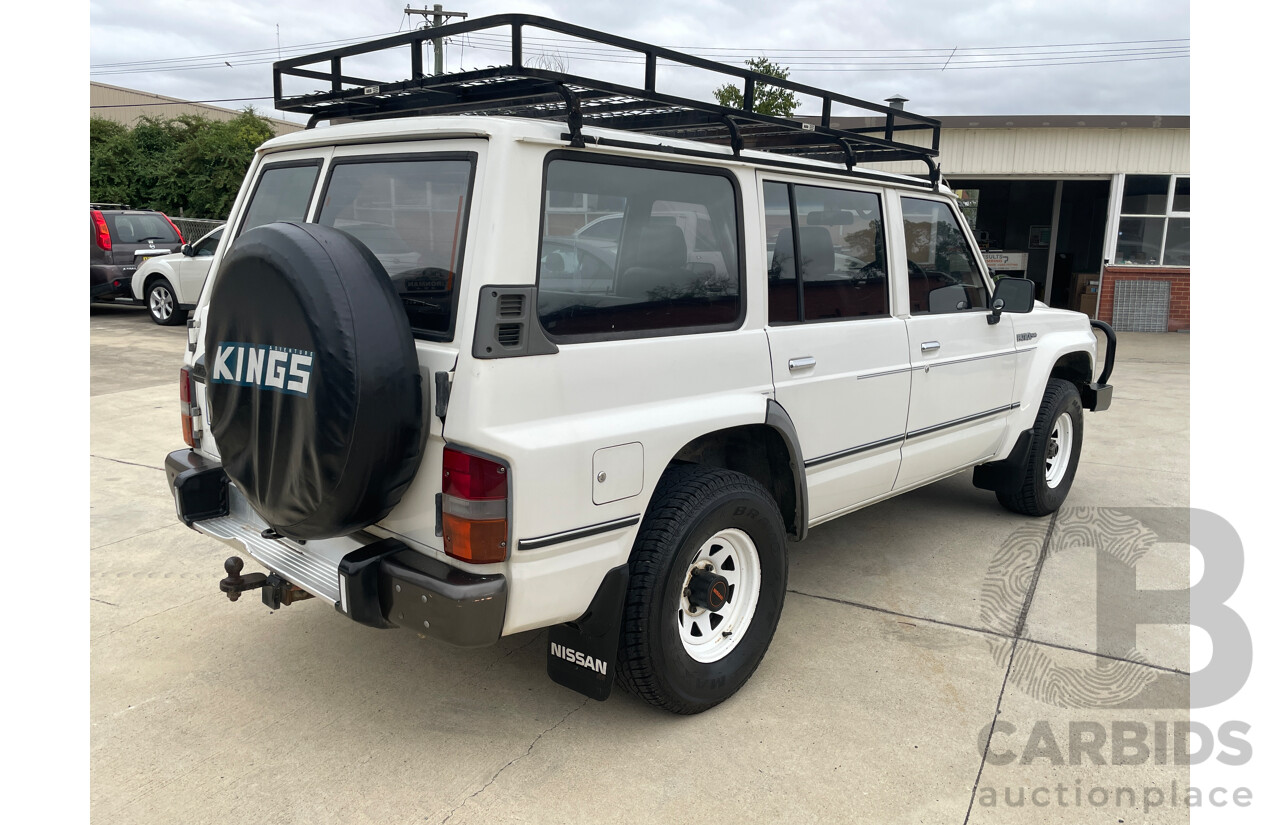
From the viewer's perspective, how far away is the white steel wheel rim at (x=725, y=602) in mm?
3160

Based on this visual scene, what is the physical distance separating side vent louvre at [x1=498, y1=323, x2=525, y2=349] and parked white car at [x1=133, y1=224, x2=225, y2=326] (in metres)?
12.3

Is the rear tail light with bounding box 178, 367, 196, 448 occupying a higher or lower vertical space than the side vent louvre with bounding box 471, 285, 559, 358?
lower

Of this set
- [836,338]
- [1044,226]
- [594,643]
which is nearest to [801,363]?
[836,338]

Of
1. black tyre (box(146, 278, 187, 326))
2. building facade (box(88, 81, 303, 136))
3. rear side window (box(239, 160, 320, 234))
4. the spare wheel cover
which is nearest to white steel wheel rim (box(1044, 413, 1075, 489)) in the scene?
the spare wheel cover

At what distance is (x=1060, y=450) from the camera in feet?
18.2

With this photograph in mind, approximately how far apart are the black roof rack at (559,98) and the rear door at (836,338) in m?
0.22

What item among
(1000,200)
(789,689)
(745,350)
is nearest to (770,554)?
(789,689)

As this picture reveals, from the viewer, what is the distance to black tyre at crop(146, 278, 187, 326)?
13773 mm

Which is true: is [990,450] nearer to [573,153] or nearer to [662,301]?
[662,301]

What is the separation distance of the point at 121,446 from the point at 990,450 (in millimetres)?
6037

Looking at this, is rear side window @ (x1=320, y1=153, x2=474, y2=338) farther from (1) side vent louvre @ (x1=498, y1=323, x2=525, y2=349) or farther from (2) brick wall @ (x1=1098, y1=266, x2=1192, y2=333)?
(2) brick wall @ (x1=1098, y1=266, x2=1192, y2=333)

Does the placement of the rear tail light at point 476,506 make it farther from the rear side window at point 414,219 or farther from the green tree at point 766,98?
the green tree at point 766,98

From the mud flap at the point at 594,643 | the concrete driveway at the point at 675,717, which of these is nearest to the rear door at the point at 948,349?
the concrete driveway at the point at 675,717

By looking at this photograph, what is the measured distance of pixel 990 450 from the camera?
4863mm
